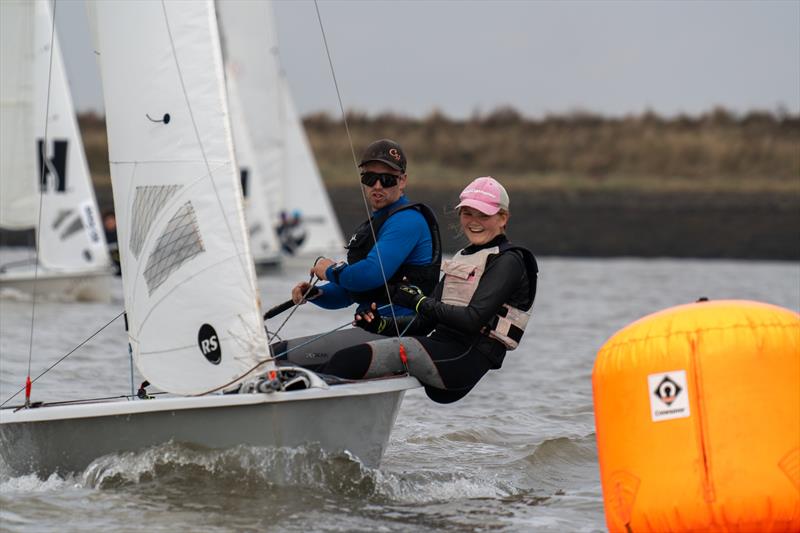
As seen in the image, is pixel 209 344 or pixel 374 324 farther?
pixel 374 324

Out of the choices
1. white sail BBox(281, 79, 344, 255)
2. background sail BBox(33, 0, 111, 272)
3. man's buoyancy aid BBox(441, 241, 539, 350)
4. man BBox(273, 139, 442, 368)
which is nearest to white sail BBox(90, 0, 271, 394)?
man BBox(273, 139, 442, 368)

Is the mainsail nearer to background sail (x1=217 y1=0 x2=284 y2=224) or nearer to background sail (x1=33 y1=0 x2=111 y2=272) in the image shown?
background sail (x1=33 y1=0 x2=111 y2=272)

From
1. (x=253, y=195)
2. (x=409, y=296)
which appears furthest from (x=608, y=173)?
(x=409, y=296)

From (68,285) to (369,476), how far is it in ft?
30.2

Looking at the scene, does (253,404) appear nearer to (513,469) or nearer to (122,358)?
(513,469)

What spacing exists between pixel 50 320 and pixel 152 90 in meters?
7.43

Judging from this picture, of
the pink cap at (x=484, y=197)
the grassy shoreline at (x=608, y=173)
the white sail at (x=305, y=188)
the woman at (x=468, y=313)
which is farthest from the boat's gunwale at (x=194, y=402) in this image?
the grassy shoreline at (x=608, y=173)

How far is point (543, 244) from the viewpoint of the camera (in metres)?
25.3

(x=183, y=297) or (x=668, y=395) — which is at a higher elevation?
(x=183, y=297)

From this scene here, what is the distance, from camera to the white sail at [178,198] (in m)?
4.59

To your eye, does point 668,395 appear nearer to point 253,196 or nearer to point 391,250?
point 391,250

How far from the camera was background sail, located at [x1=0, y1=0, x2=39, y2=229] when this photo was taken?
1249cm

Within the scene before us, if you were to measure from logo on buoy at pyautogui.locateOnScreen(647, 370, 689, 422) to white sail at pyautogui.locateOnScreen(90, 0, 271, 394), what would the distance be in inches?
54.7

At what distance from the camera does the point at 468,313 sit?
474 cm
